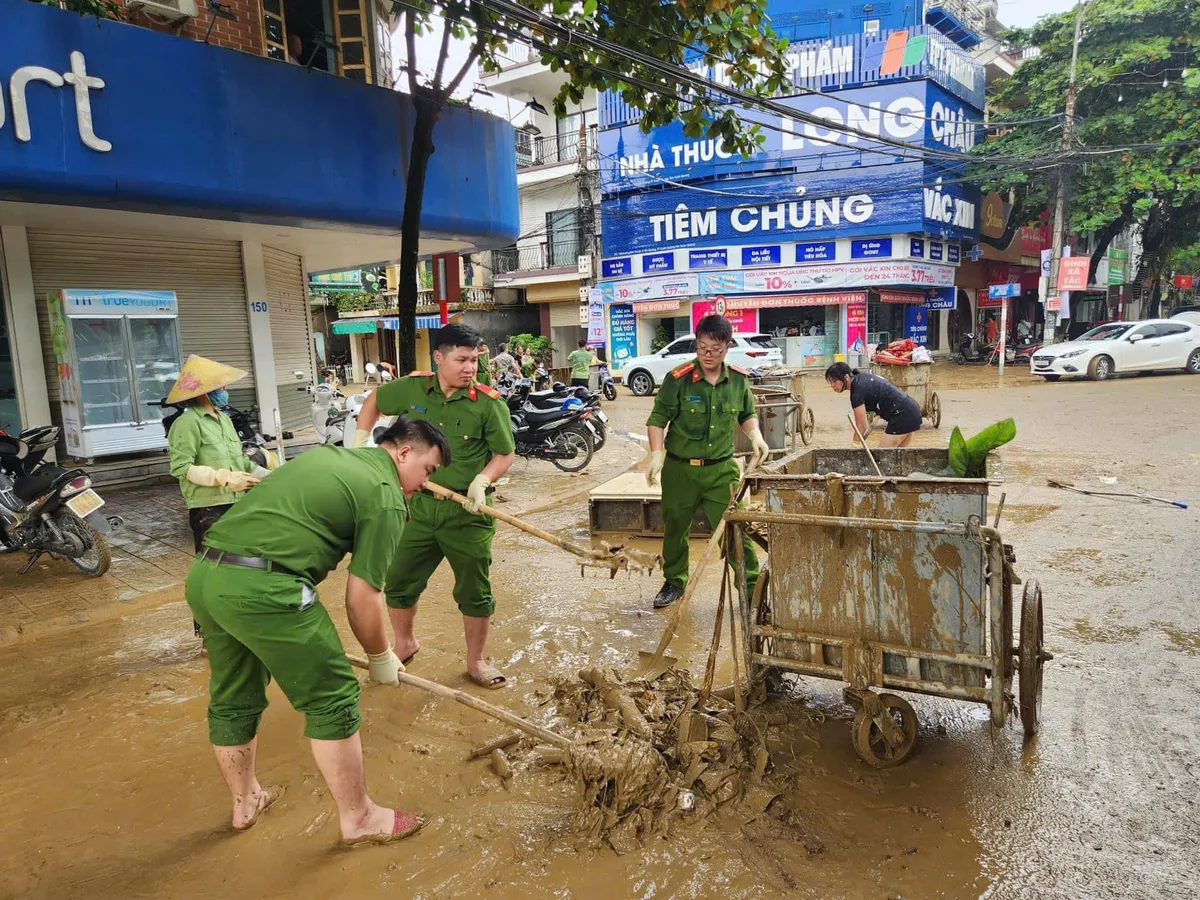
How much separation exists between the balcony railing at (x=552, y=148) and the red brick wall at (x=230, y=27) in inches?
708

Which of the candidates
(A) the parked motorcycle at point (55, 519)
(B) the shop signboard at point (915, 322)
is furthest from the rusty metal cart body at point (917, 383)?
(B) the shop signboard at point (915, 322)

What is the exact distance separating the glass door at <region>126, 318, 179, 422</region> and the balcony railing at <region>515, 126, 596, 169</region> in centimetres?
1885

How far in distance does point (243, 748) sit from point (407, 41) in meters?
6.34

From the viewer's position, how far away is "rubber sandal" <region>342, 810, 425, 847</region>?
256 cm

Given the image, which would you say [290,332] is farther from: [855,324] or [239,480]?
[855,324]

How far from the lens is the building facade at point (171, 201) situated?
5.92 m

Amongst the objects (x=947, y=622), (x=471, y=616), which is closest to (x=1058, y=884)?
(x=947, y=622)

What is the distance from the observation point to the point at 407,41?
6832 mm

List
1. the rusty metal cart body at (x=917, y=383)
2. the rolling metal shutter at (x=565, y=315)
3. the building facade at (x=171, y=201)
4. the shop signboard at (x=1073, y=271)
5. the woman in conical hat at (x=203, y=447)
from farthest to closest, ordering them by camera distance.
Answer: the rolling metal shutter at (x=565, y=315) → the shop signboard at (x=1073, y=271) → the rusty metal cart body at (x=917, y=383) → the building facade at (x=171, y=201) → the woman in conical hat at (x=203, y=447)

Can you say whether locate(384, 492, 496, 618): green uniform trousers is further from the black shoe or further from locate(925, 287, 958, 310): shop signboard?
locate(925, 287, 958, 310): shop signboard

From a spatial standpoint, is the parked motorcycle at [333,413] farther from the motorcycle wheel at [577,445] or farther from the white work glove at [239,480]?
the white work glove at [239,480]

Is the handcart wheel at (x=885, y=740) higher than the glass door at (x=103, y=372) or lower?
lower

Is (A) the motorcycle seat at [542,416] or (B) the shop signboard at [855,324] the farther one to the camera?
A: (B) the shop signboard at [855,324]

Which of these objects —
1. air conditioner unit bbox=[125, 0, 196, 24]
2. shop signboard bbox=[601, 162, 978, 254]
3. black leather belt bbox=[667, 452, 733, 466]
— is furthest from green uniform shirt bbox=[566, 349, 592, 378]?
black leather belt bbox=[667, 452, 733, 466]
